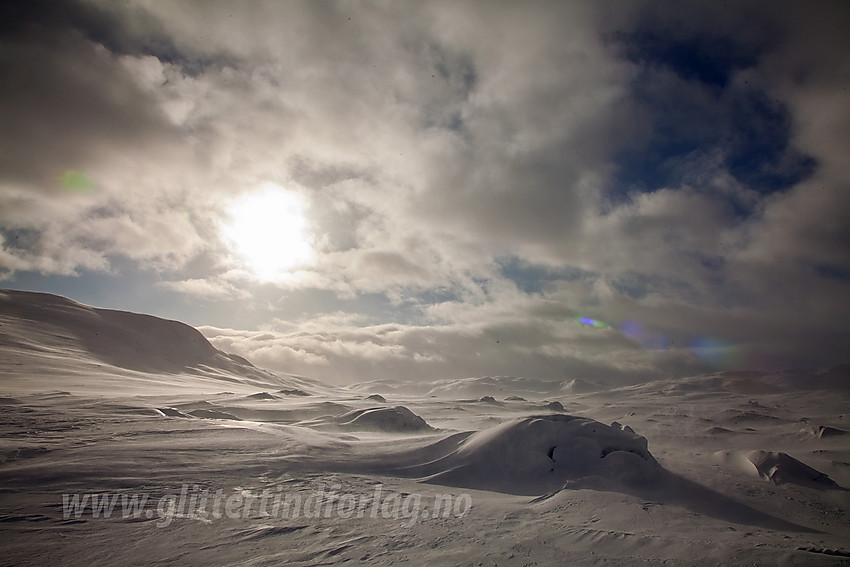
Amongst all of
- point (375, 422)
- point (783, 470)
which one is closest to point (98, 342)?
point (375, 422)

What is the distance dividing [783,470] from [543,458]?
1177 cm

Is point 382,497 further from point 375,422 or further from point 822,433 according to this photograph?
point 822,433

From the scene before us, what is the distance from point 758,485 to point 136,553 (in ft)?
65.7

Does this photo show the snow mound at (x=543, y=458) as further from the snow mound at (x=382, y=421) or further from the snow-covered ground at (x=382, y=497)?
the snow mound at (x=382, y=421)

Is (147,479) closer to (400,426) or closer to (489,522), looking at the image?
(489,522)

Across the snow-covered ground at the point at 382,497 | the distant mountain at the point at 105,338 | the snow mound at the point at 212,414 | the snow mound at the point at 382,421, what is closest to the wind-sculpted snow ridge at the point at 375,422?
the snow mound at the point at 382,421

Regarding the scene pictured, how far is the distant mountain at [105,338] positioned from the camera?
54.9m

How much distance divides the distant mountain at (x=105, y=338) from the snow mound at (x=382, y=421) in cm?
4083

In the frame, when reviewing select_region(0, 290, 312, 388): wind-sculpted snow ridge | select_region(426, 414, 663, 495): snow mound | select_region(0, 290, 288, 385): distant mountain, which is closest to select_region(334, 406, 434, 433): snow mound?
select_region(426, 414, 663, 495): snow mound

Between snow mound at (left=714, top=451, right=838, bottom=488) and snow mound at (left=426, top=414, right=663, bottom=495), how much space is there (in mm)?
5939

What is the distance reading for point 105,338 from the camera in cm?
7038

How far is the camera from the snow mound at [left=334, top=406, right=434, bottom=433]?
22.7 metres

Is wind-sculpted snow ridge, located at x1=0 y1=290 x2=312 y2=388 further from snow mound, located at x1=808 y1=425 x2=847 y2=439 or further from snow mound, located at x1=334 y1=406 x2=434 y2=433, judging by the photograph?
snow mound, located at x1=808 y1=425 x2=847 y2=439

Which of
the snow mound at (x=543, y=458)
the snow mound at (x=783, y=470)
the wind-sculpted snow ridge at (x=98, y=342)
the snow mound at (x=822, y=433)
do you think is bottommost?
the snow mound at (x=822, y=433)
